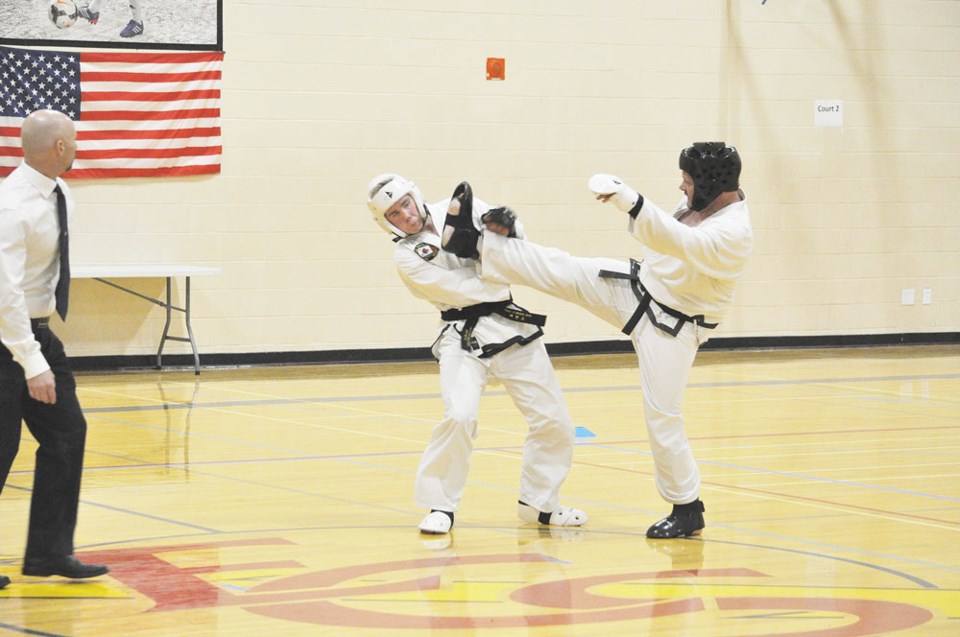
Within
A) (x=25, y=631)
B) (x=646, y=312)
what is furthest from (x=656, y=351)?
(x=25, y=631)

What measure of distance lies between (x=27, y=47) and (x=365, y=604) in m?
9.61

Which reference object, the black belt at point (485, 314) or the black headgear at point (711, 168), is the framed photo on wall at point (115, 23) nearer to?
the black belt at point (485, 314)

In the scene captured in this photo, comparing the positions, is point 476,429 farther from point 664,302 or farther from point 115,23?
point 115,23

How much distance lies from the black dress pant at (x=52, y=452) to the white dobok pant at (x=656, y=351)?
2.05m

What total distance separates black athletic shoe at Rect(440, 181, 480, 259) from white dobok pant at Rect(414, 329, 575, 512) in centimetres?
49

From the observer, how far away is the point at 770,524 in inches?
271

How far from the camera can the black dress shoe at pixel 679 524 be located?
6.52 m

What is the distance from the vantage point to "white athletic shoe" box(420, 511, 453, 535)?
21.4ft

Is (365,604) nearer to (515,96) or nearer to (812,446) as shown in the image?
(812,446)

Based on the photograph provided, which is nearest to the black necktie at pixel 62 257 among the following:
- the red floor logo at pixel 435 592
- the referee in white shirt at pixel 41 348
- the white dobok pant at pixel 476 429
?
the referee in white shirt at pixel 41 348

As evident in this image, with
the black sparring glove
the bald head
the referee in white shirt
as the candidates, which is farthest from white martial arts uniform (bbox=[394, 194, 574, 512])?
the bald head

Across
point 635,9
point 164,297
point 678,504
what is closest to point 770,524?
point 678,504

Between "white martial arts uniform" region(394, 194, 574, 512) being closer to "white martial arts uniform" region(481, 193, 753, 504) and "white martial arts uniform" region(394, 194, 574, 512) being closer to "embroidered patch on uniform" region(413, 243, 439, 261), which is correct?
"embroidered patch on uniform" region(413, 243, 439, 261)

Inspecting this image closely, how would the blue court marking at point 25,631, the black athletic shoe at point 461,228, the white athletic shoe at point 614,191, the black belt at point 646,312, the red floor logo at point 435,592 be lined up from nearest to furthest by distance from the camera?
the blue court marking at point 25,631
the red floor logo at point 435,592
the white athletic shoe at point 614,191
the black athletic shoe at point 461,228
the black belt at point 646,312
